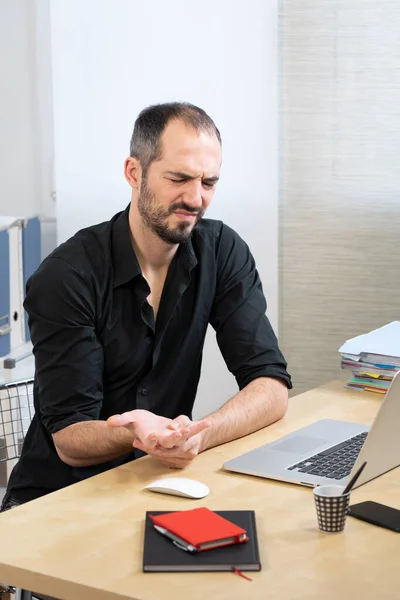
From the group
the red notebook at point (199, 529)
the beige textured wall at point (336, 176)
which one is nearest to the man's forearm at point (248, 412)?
the red notebook at point (199, 529)

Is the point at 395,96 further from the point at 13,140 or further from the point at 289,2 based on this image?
the point at 13,140

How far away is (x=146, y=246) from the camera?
82.9 inches

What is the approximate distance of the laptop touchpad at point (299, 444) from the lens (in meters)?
1.76

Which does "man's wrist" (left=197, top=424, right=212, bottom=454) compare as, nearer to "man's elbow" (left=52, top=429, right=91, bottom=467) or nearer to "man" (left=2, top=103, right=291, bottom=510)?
"man" (left=2, top=103, right=291, bottom=510)

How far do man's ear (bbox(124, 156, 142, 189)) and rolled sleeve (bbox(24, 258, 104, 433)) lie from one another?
25cm

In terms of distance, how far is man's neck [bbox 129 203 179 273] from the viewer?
2088 millimetres

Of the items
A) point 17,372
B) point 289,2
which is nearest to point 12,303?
point 17,372

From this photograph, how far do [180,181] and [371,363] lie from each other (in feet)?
2.17

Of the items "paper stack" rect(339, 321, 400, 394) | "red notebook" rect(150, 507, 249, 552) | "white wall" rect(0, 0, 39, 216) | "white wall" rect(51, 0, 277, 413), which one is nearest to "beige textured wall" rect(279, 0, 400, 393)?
"white wall" rect(51, 0, 277, 413)

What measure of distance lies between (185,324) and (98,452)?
43 cm

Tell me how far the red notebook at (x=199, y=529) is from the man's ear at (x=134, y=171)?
908 millimetres

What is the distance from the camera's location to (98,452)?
1.84 m

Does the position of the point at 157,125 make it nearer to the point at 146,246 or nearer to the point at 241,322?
the point at 146,246

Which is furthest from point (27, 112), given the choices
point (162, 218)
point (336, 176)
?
point (162, 218)
